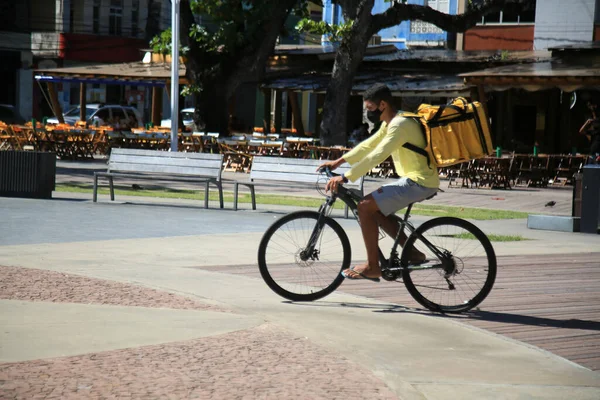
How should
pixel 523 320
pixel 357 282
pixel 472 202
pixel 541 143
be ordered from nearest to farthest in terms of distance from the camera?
pixel 523 320 → pixel 357 282 → pixel 472 202 → pixel 541 143

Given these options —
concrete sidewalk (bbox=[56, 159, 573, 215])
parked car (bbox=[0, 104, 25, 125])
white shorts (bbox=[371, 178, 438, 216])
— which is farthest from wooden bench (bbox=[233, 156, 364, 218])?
parked car (bbox=[0, 104, 25, 125])

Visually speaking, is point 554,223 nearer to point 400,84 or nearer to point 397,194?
point 397,194

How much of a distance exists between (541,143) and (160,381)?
96.9 ft

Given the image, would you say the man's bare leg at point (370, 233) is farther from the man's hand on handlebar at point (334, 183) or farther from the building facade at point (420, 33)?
the building facade at point (420, 33)

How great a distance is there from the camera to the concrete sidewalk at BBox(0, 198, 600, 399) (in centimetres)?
523

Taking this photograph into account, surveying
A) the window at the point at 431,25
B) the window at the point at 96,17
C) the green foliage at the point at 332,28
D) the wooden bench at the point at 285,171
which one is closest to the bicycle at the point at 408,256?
the wooden bench at the point at 285,171

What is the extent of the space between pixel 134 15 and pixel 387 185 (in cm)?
5068

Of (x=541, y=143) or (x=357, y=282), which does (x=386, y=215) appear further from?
(x=541, y=143)

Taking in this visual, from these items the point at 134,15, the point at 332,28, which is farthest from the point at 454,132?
the point at 134,15

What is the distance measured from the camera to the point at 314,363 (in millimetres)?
5777

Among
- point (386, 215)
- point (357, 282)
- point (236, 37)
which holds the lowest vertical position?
point (357, 282)

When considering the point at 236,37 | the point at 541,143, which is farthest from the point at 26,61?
the point at 541,143

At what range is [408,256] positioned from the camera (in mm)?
7527

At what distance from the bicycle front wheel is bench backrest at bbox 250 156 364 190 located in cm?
717
